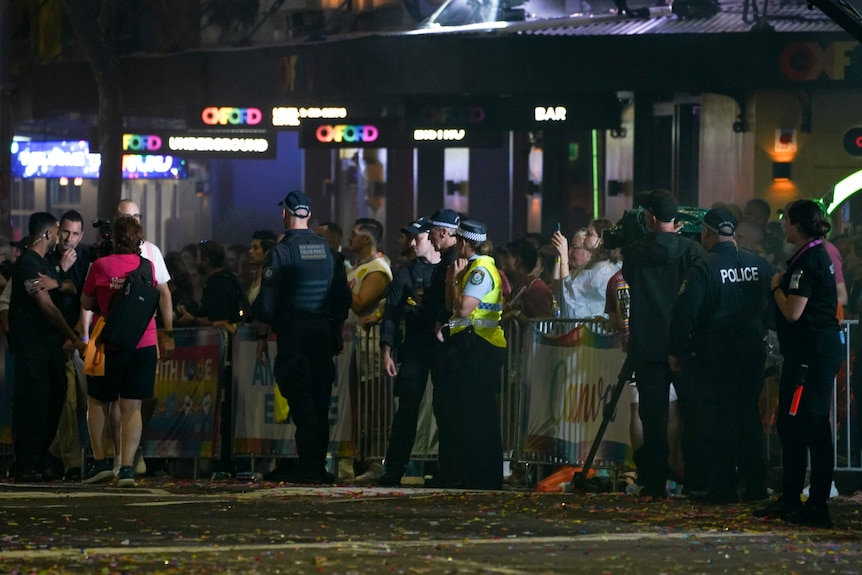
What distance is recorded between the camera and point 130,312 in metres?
13.1

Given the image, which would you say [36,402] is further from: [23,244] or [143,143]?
[143,143]

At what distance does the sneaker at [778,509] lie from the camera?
10664 millimetres

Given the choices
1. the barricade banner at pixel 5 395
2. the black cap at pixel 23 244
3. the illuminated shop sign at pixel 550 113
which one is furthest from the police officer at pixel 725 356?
the illuminated shop sign at pixel 550 113

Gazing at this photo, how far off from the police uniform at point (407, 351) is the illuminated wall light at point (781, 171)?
11.1 metres

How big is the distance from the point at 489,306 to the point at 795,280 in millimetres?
2942

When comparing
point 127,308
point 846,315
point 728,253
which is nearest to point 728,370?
point 728,253

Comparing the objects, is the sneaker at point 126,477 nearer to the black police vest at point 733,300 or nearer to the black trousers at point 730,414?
the black trousers at point 730,414

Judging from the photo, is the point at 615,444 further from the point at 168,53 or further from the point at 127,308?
the point at 168,53

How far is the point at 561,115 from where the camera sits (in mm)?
24812

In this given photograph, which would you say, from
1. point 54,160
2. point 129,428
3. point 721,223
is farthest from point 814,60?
point 54,160

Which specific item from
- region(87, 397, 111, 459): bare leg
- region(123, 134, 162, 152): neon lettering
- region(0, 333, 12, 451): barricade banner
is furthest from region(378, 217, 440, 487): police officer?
region(123, 134, 162, 152): neon lettering

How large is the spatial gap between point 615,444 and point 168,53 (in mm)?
22676

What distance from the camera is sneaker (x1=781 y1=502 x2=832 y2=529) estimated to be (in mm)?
10555

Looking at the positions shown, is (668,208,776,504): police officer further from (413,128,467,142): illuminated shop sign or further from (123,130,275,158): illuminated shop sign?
(123,130,275,158): illuminated shop sign
